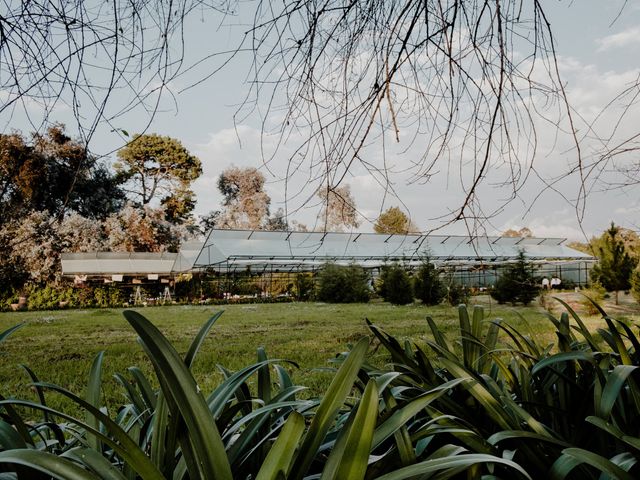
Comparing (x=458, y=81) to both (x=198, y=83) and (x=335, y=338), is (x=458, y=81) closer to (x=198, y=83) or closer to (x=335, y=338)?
(x=198, y=83)

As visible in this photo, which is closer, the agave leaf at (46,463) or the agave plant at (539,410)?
the agave leaf at (46,463)

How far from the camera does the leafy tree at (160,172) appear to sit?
13.6m

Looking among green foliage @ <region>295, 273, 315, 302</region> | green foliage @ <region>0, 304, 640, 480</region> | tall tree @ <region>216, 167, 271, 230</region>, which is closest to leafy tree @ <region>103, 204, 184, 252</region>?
tall tree @ <region>216, 167, 271, 230</region>

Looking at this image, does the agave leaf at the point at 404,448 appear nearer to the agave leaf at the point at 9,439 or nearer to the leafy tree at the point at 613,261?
the agave leaf at the point at 9,439

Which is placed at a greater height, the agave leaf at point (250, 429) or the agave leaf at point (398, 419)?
the agave leaf at point (398, 419)

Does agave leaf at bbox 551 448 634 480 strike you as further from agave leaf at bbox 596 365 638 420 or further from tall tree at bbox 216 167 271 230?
tall tree at bbox 216 167 271 230

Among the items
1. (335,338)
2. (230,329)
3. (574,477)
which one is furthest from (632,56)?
(230,329)

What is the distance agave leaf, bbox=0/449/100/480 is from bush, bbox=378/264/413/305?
409 inches

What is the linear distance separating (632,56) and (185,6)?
3.70 feet

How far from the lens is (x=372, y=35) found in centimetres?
121

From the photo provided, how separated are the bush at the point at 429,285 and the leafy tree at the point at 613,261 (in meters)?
2.91

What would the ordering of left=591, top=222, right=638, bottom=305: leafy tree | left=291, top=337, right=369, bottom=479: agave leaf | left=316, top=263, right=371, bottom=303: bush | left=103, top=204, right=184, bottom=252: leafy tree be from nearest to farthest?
left=291, top=337, right=369, bottom=479: agave leaf < left=591, top=222, right=638, bottom=305: leafy tree < left=316, top=263, right=371, bottom=303: bush < left=103, top=204, right=184, bottom=252: leafy tree

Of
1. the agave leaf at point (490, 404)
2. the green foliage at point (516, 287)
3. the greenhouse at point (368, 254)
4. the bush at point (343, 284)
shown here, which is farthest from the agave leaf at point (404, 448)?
the bush at point (343, 284)

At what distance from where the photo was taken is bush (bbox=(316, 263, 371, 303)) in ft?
39.3
